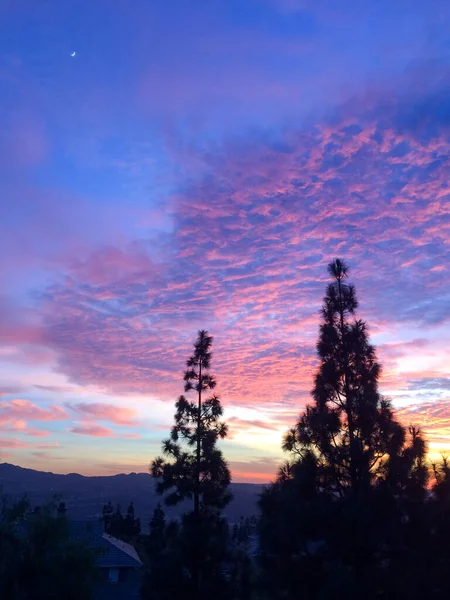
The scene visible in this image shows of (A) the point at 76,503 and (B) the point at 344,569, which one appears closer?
Answer: (B) the point at 344,569

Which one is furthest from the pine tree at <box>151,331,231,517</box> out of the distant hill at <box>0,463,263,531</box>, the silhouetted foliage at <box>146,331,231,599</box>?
the distant hill at <box>0,463,263,531</box>

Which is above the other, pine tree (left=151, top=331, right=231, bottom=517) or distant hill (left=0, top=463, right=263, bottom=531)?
pine tree (left=151, top=331, right=231, bottom=517)

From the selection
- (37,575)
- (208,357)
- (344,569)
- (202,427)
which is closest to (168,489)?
(202,427)

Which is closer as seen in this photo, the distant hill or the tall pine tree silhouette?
the tall pine tree silhouette

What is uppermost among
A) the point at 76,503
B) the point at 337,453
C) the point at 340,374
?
the point at 340,374

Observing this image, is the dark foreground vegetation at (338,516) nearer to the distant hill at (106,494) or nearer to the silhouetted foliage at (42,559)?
the silhouetted foliage at (42,559)

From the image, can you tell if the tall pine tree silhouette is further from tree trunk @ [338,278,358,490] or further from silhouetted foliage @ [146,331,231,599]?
silhouetted foliage @ [146,331,231,599]

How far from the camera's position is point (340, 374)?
17.2 m

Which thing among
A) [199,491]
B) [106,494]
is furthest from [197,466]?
[106,494]

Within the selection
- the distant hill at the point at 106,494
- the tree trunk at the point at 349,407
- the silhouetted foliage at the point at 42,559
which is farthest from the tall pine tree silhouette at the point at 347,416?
the distant hill at the point at 106,494

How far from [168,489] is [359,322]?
12037 mm

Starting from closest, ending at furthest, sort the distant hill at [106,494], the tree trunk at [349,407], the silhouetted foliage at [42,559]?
the silhouetted foliage at [42,559], the tree trunk at [349,407], the distant hill at [106,494]

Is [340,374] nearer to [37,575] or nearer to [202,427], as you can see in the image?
[202,427]

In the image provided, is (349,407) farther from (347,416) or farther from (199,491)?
(199,491)
